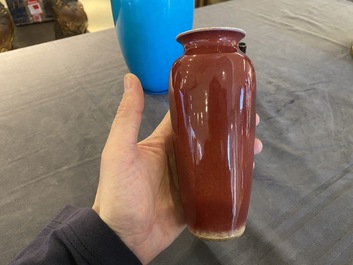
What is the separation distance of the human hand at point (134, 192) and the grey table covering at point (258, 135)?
3cm

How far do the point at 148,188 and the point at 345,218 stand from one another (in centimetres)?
28

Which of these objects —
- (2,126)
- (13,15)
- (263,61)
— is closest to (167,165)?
(2,126)

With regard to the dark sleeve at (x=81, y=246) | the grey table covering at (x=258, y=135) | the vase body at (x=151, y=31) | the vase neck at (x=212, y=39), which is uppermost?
the vase neck at (x=212, y=39)

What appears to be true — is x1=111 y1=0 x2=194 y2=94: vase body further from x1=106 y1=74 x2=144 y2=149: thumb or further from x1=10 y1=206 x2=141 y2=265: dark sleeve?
x1=10 y1=206 x2=141 y2=265: dark sleeve

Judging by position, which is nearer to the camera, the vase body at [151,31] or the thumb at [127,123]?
the thumb at [127,123]

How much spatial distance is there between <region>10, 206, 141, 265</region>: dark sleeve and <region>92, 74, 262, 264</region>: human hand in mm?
17

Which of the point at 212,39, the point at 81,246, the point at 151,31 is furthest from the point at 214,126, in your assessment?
the point at 151,31

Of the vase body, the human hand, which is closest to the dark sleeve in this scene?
the human hand

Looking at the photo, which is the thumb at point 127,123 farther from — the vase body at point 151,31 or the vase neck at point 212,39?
the vase body at point 151,31

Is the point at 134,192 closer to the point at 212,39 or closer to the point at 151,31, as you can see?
the point at 212,39

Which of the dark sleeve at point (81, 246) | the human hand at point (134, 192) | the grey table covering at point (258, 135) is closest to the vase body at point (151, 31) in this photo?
the grey table covering at point (258, 135)

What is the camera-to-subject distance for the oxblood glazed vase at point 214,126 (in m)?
0.35

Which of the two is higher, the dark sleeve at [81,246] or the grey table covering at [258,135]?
the dark sleeve at [81,246]

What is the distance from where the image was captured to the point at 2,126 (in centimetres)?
66
